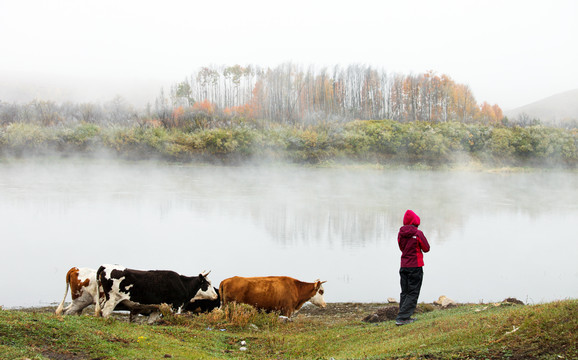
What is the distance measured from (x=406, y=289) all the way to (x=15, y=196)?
1284 inches

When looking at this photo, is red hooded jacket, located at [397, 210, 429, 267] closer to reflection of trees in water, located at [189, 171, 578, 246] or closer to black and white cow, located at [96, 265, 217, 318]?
black and white cow, located at [96, 265, 217, 318]

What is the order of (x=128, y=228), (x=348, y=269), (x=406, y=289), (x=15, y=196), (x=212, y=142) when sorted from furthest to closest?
(x=212, y=142), (x=15, y=196), (x=128, y=228), (x=348, y=269), (x=406, y=289)

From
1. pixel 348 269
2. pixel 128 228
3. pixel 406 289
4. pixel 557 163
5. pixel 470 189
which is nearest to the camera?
pixel 406 289

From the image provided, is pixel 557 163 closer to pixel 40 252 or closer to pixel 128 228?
pixel 128 228

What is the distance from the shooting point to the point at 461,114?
83.8 meters

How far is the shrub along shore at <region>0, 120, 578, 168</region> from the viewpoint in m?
64.1

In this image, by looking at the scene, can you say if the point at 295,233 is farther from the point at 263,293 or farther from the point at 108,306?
the point at 108,306

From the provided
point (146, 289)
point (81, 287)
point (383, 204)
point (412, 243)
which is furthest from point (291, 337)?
point (383, 204)

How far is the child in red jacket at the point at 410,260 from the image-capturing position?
28.4 ft

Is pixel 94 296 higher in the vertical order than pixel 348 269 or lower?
higher

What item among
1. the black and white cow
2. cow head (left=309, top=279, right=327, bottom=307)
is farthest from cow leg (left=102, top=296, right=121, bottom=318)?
cow head (left=309, top=279, right=327, bottom=307)

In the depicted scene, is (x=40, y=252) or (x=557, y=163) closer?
(x=40, y=252)

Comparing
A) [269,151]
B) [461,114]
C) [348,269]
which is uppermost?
[461,114]

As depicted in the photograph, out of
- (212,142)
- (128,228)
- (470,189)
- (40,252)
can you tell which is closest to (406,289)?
→ (40,252)
